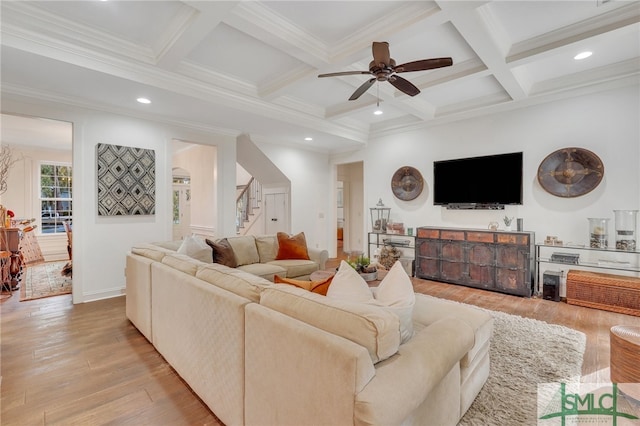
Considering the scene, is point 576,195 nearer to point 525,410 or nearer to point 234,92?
point 525,410

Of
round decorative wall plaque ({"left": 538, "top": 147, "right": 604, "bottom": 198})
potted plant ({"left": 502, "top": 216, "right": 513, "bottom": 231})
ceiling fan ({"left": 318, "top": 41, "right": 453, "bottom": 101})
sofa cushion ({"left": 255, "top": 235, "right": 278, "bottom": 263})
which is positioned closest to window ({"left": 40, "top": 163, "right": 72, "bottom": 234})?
sofa cushion ({"left": 255, "top": 235, "right": 278, "bottom": 263})

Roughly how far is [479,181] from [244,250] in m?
3.99

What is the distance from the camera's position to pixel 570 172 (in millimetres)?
4246

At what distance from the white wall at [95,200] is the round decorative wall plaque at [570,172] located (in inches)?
225

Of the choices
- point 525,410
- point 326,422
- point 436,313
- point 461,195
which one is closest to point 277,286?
point 326,422

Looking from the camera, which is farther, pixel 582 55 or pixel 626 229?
pixel 626 229

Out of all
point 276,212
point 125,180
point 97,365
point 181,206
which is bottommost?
point 97,365

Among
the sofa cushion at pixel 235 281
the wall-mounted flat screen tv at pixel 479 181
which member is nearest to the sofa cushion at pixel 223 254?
the sofa cushion at pixel 235 281

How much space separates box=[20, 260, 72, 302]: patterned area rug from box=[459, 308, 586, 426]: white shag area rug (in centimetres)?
534

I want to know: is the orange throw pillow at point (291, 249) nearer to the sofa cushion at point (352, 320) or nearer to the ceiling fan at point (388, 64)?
the ceiling fan at point (388, 64)

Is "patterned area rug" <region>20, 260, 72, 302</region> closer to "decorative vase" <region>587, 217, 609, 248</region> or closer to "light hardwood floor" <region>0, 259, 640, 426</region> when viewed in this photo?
"light hardwood floor" <region>0, 259, 640, 426</region>

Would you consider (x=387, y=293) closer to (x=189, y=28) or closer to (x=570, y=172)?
(x=189, y=28)

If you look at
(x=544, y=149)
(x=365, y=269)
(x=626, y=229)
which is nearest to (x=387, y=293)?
(x=365, y=269)

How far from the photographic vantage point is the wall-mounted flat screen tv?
4.73m
